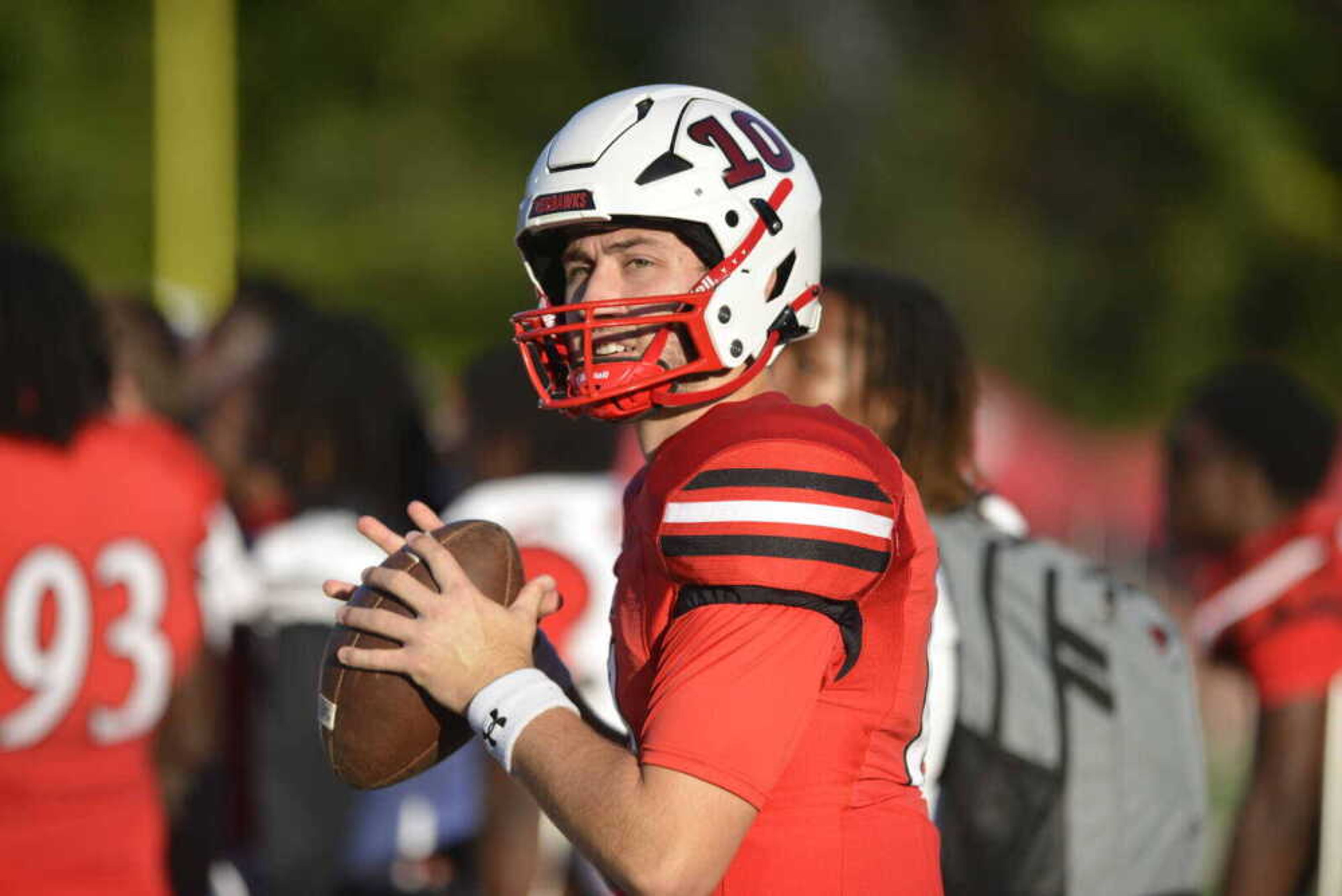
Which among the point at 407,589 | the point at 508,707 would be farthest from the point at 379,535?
the point at 508,707

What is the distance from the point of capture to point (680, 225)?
270cm

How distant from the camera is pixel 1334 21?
22375mm

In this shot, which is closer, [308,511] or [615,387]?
[615,387]

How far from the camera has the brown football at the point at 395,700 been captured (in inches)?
101

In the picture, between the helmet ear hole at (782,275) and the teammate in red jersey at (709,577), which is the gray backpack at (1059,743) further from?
the helmet ear hole at (782,275)

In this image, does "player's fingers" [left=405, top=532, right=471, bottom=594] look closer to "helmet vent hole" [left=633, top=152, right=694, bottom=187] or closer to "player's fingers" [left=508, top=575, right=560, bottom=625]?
"player's fingers" [left=508, top=575, right=560, bottom=625]

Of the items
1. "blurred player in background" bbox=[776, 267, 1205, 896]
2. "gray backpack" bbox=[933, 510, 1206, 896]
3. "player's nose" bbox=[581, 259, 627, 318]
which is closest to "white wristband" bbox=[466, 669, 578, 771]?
"player's nose" bbox=[581, 259, 627, 318]

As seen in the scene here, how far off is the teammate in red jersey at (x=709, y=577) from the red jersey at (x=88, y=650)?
1.38m

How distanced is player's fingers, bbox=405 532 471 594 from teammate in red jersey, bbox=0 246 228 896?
5.19ft

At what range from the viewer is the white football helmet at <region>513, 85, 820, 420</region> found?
2.64m

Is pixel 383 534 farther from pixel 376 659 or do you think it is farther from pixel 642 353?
pixel 642 353

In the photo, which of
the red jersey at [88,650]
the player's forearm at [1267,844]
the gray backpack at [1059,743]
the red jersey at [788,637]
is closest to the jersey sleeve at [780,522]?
the red jersey at [788,637]

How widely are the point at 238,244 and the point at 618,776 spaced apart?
2054 centimetres

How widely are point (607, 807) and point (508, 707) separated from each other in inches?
8.4
